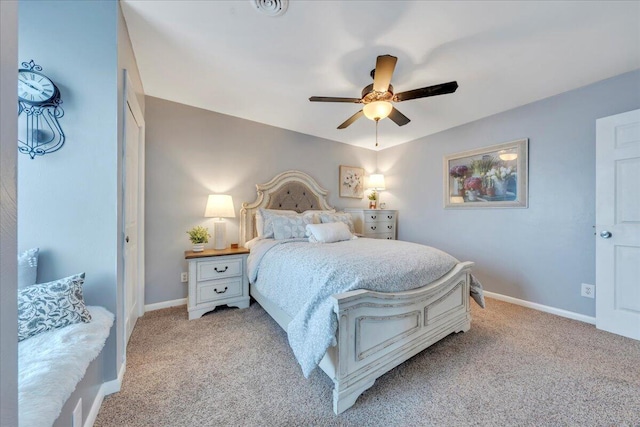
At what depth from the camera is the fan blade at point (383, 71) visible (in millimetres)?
1655

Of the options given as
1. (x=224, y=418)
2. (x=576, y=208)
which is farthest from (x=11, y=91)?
(x=576, y=208)

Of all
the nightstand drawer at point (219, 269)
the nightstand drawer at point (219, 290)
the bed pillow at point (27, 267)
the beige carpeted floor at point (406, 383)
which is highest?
the bed pillow at point (27, 267)

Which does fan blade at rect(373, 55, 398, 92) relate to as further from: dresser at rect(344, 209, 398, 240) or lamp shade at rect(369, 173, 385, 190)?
lamp shade at rect(369, 173, 385, 190)

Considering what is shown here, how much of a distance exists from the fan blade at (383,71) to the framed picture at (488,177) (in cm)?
203

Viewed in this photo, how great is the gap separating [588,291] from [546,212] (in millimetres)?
857

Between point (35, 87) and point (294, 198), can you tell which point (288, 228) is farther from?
point (35, 87)

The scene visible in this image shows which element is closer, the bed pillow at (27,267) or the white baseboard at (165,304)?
the bed pillow at (27,267)

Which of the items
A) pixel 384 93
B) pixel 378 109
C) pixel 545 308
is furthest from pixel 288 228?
pixel 545 308

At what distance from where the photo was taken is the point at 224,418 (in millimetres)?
1297

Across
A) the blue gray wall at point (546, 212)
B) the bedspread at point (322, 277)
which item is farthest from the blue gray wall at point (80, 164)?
the blue gray wall at point (546, 212)

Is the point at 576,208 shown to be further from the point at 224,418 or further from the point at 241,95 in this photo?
the point at 241,95

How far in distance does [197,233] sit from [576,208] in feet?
13.4

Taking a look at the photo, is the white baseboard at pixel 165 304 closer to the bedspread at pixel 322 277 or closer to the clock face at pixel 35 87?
the bedspread at pixel 322 277

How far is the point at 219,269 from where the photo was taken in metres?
2.56
